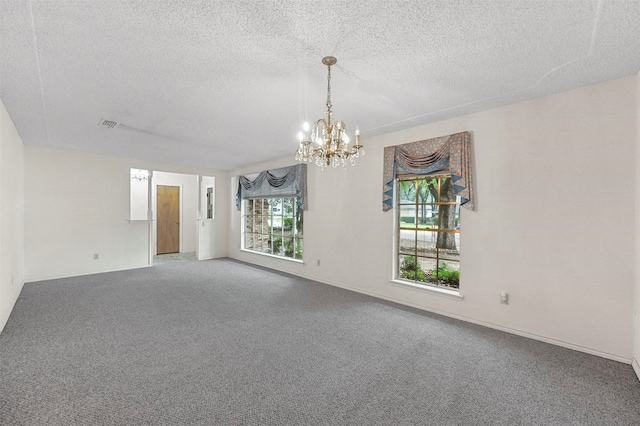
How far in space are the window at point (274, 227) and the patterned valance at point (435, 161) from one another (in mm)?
2204

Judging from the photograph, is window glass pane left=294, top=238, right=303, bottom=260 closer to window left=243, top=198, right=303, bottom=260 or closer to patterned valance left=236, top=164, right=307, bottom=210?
window left=243, top=198, right=303, bottom=260

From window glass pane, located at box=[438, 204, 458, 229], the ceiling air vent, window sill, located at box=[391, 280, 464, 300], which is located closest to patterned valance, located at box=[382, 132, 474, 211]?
window glass pane, located at box=[438, 204, 458, 229]

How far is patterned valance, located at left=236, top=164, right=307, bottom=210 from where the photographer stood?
5.19 meters

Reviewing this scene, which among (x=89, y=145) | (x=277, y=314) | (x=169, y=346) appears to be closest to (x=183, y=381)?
(x=169, y=346)

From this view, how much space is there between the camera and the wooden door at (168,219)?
26.1 feet

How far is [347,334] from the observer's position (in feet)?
9.12

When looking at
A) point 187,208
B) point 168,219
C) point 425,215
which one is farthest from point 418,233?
point 168,219

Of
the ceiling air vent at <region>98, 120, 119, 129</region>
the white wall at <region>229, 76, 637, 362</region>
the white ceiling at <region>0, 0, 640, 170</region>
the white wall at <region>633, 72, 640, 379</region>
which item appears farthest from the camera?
the ceiling air vent at <region>98, 120, 119, 129</region>

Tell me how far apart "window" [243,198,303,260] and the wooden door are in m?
2.72

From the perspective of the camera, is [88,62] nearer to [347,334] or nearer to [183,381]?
→ [183,381]

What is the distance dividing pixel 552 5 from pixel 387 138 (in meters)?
Answer: 2.45

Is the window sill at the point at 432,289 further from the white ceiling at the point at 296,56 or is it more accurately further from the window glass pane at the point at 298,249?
the window glass pane at the point at 298,249

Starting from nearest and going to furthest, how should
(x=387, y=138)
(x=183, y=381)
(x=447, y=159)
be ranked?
1. (x=183, y=381)
2. (x=447, y=159)
3. (x=387, y=138)

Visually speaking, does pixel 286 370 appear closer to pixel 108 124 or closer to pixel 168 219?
pixel 108 124
